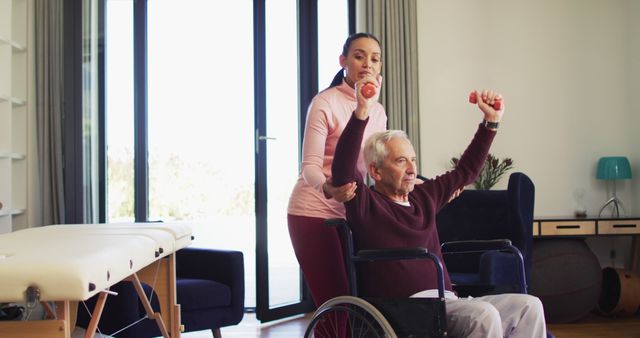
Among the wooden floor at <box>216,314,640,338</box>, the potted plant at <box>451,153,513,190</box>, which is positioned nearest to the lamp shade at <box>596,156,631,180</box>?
the potted plant at <box>451,153,513,190</box>

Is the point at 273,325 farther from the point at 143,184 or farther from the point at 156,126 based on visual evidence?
the point at 156,126

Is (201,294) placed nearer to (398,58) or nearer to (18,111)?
(18,111)

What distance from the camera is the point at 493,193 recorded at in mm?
3924

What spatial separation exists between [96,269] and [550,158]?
428 cm

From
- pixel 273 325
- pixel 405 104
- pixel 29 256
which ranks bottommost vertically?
pixel 273 325

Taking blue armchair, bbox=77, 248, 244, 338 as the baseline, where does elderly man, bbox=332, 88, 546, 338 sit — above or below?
above

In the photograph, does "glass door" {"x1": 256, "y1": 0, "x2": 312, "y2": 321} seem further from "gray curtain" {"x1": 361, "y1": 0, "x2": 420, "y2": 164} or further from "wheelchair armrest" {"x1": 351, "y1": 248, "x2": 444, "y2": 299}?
"wheelchair armrest" {"x1": 351, "y1": 248, "x2": 444, "y2": 299}

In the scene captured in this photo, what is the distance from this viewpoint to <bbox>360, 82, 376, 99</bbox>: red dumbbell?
1838 millimetres

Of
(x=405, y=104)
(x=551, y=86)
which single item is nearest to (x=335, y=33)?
(x=405, y=104)

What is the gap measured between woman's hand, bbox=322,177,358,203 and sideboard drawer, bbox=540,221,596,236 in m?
2.94

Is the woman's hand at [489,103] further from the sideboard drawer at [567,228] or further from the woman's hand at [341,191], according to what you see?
the sideboard drawer at [567,228]

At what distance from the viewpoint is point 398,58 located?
16.6ft

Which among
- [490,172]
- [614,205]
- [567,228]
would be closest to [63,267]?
[567,228]

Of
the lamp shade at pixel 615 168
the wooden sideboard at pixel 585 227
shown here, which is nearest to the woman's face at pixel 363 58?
the wooden sideboard at pixel 585 227
